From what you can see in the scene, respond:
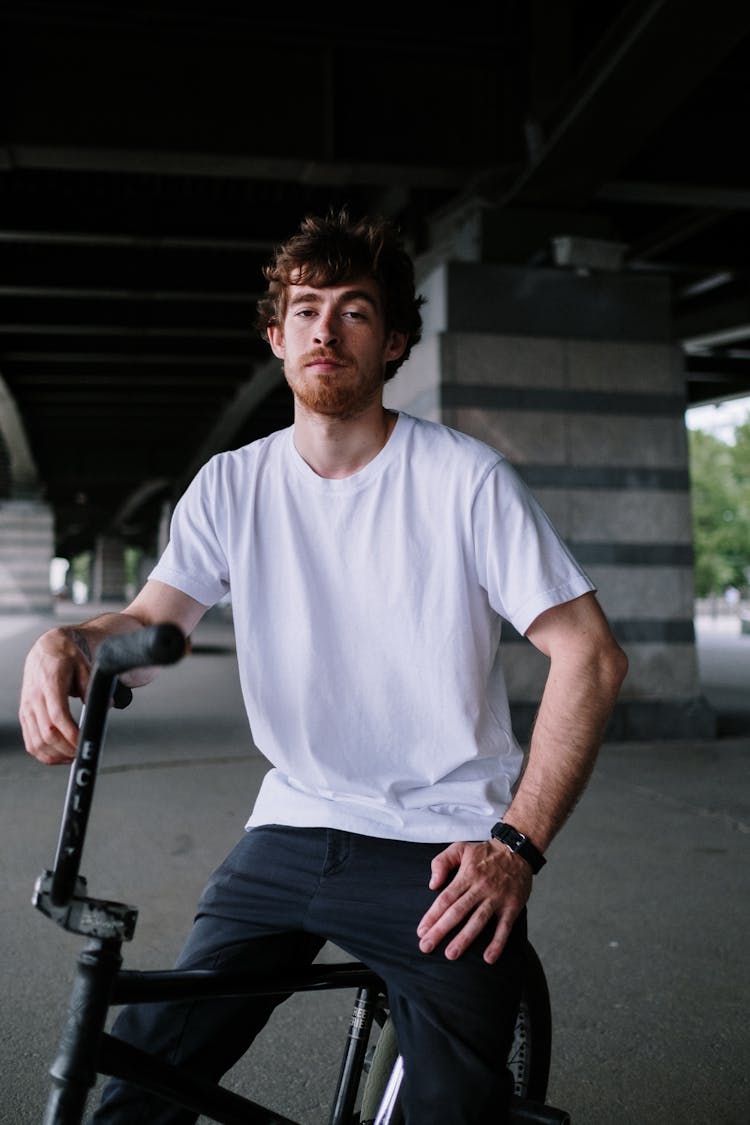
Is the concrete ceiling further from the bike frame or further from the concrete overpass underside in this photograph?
the bike frame

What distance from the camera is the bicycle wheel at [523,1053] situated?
205cm

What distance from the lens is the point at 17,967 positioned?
405 centimetres

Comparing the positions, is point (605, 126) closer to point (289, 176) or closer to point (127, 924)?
point (289, 176)

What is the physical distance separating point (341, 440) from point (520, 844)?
0.85m

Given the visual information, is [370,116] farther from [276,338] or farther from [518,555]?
[518,555]

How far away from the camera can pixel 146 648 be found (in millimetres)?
1309

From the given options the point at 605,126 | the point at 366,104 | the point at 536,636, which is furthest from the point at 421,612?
the point at 366,104

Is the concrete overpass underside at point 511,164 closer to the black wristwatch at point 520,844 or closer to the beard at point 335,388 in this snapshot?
the beard at point 335,388

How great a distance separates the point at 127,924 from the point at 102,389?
2577 centimetres

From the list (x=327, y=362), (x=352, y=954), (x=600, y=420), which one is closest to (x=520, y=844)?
(x=352, y=954)

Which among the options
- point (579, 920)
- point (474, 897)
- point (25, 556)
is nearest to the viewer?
point (474, 897)

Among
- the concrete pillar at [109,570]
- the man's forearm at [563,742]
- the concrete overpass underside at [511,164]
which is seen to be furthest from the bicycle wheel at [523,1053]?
the concrete pillar at [109,570]

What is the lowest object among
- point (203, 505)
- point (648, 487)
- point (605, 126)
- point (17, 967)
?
point (17, 967)

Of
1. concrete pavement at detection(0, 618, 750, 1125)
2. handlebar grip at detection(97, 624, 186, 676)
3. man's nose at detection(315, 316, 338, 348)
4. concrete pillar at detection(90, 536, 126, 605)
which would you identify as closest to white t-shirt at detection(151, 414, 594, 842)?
man's nose at detection(315, 316, 338, 348)
